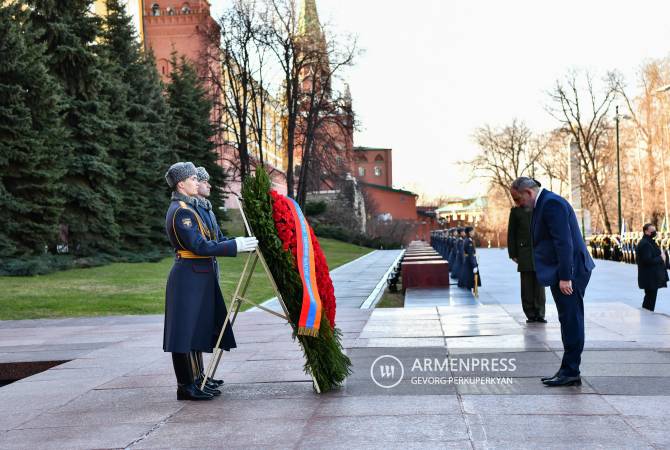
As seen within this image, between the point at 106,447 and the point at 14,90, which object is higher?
the point at 14,90

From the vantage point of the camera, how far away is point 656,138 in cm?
6153

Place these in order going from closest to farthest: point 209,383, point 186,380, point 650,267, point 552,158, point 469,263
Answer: point 186,380 → point 209,383 → point 650,267 → point 469,263 → point 552,158

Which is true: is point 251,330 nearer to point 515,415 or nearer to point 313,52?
point 515,415

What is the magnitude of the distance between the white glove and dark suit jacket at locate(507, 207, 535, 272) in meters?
6.67

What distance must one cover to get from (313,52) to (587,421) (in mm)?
38539

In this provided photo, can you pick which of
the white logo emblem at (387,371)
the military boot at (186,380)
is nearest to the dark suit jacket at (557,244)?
the white logo emblem at (387,371)

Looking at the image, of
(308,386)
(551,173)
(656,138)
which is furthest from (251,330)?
(551,173)

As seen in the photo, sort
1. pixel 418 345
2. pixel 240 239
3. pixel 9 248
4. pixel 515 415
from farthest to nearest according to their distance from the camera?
pixel 9 248
pixel 418 345
pixel 240 239
pixel 515 415

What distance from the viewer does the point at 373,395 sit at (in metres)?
7.01

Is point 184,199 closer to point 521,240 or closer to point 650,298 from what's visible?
point 521,240

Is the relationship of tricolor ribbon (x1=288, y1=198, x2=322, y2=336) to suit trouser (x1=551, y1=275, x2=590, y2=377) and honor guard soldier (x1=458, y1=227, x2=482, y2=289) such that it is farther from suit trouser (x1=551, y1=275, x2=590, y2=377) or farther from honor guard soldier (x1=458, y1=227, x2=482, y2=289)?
honor guard soldier (x1=458, y1=227, x2=482, y2=289)

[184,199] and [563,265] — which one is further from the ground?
[184,199]

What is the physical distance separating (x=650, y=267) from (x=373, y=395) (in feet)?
30.1

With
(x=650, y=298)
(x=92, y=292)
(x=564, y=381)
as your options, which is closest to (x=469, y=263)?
(x=650, y=298)
